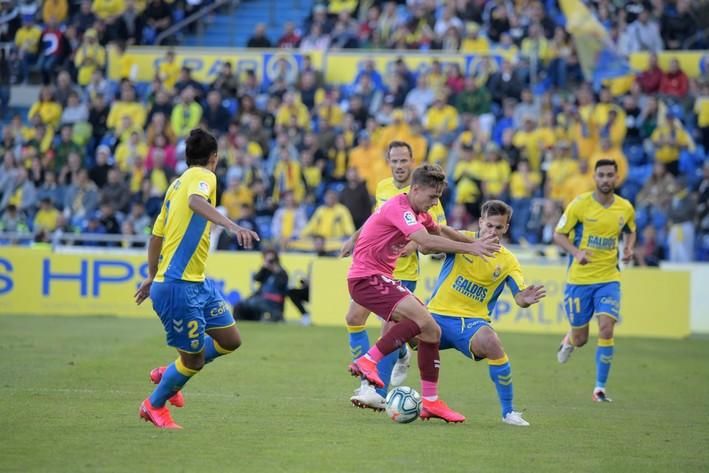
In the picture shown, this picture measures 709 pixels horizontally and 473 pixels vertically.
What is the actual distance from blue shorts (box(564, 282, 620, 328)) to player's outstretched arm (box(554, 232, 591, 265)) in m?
0.35

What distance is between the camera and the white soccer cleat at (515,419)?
1027 centimetres

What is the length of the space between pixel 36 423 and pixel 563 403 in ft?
17.0

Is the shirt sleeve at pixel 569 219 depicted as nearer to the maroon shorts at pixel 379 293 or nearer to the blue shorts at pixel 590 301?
the blue shorts at pixel 590 301

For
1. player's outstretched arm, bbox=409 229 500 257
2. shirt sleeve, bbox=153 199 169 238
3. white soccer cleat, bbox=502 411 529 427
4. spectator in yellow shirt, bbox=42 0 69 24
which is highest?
spectator in yellow shirt, bbox=42 0 69 24

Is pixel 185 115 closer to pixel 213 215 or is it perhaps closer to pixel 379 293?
pixel 379 293

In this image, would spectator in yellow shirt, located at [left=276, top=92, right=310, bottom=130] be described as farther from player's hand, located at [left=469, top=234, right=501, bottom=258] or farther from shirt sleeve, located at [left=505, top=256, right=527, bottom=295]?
player's hand, located at [left=469, top=234, right=501, bottom=258]

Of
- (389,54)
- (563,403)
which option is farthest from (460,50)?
(563,403)

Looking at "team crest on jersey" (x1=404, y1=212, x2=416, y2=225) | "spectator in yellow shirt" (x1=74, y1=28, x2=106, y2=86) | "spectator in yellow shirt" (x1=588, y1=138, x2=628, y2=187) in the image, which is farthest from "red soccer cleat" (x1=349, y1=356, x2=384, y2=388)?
"spectator in yellow shirt" (x1=74, y1=28, x2=106, y2=86)

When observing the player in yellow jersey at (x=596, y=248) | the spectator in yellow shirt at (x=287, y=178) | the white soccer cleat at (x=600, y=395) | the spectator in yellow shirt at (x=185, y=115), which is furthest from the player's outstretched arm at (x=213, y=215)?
the spectator in yellow shirt at (x=185, y=115)

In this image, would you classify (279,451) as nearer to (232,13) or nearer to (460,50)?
(460,50)

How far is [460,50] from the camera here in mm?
27844

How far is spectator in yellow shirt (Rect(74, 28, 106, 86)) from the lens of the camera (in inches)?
1134

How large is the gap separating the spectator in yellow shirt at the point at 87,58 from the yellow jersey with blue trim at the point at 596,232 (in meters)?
17.5

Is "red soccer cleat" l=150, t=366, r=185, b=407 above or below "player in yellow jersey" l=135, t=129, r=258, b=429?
below
